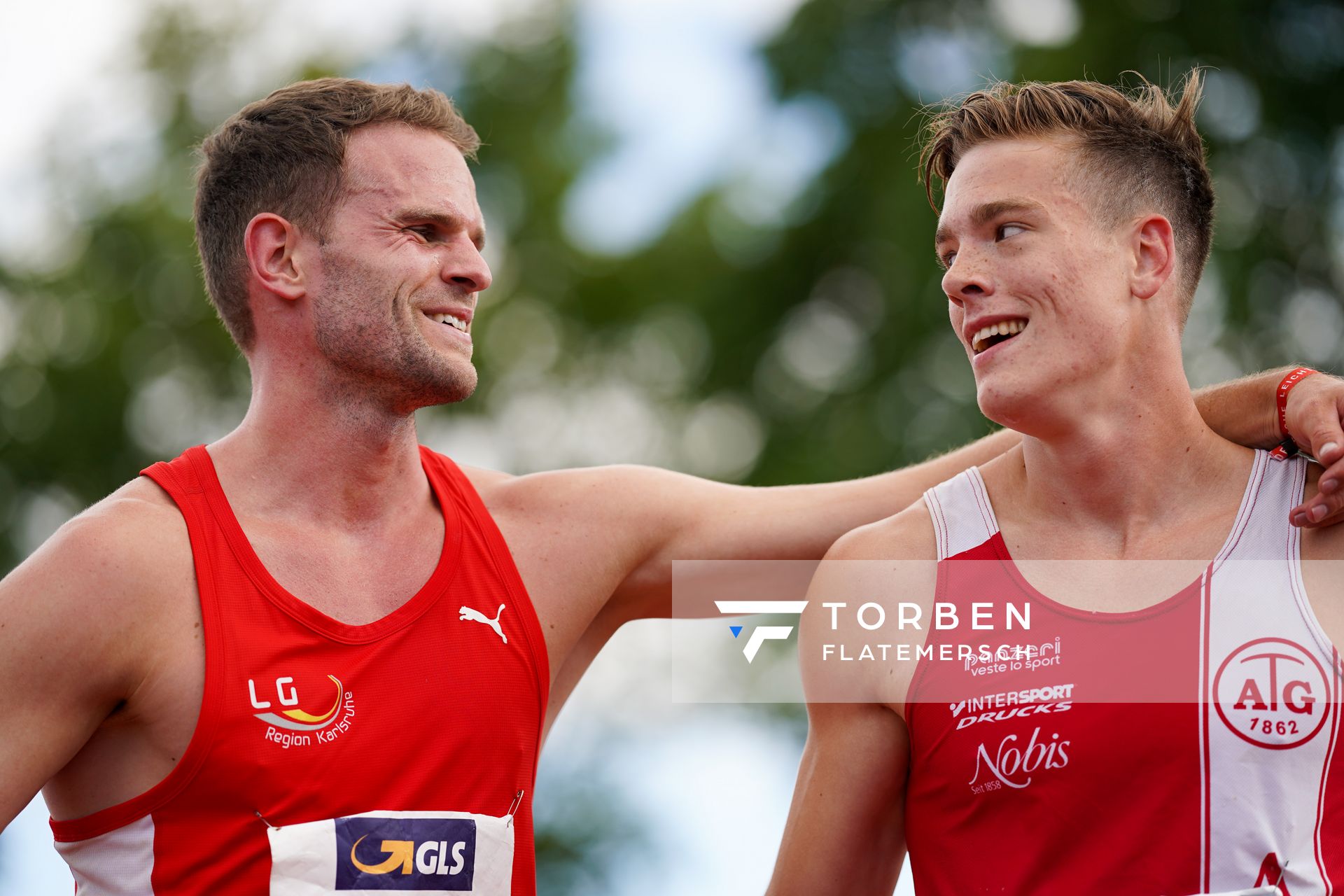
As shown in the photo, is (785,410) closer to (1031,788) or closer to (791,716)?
(791,716)

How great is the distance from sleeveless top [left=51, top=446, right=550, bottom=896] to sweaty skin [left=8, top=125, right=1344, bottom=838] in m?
0.07

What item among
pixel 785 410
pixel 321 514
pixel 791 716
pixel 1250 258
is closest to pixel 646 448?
pixel 785 410

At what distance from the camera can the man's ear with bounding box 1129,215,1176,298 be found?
4285 millimetres

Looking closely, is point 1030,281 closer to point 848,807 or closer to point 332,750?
point 848,807

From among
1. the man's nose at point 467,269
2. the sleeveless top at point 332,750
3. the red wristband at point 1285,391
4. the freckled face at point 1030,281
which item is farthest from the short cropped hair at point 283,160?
the red wristband at point 1285,391

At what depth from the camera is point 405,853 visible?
3.98 m

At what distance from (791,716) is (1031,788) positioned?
12.1m

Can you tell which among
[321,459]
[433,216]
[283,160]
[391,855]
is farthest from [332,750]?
[283,160]

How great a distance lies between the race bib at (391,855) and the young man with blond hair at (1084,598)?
0.85 m

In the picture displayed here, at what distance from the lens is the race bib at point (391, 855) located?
153 inches

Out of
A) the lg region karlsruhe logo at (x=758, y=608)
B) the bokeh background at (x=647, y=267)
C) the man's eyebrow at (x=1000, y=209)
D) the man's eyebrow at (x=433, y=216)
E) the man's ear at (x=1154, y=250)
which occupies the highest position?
the bokeh background at (x=647, y=267)

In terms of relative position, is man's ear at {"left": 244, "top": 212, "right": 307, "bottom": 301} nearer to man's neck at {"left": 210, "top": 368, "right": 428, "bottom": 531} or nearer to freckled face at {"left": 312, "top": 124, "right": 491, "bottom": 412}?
freckled face at {"left": 312, "top": 124, "right": 491, "bottom": 412}

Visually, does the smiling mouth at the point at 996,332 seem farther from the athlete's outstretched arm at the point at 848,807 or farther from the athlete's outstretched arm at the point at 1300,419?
the athlete's outstretched arm at the point at 848,807

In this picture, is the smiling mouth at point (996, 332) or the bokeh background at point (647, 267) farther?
the bokeh background at point (647, 267)
